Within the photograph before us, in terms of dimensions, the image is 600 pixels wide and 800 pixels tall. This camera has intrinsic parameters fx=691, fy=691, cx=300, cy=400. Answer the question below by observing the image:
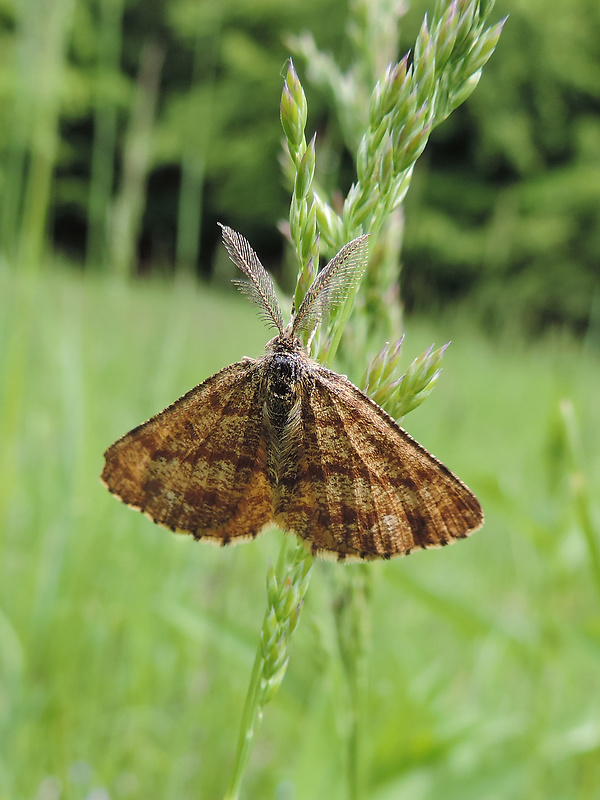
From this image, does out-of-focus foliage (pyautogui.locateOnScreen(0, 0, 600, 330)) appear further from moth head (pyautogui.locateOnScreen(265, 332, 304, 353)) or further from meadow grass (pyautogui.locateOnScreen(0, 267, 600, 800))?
moth head (pyautogui.locateOnScreen(265, 332, 304, 353))

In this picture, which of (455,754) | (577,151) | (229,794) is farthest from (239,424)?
(577,151)

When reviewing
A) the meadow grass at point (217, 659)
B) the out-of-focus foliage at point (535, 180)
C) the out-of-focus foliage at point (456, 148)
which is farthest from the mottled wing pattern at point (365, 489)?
the out-of-focus foliage at point (535, 180)

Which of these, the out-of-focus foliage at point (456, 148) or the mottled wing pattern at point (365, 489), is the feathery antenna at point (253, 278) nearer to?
the mottled wing pattern at point (365, 489)

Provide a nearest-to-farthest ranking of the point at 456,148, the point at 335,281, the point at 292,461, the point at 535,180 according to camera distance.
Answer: the point at 335,281 < the point at 292,461 < the point at 535,180 < the point at 456,148

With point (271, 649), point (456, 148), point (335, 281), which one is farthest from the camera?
point (456, 148)

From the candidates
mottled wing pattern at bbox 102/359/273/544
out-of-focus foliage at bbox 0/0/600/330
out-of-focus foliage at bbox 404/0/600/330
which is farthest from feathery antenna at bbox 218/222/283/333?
out-of-focus foliage at bbox 404/0/600/330

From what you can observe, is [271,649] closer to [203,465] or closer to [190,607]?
[203,465]

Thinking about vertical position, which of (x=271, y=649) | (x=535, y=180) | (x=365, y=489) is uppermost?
(x=535, y=180)

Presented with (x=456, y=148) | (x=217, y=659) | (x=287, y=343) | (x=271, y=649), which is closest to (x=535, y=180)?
(x=456, y=148)
